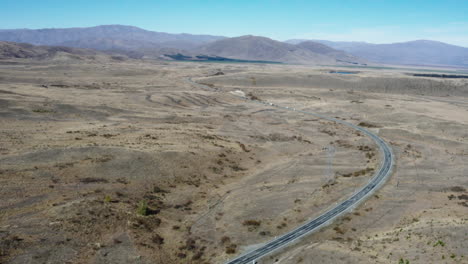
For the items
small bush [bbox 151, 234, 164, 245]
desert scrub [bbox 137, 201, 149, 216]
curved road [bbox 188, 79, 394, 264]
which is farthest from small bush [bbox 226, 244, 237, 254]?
desert scrub [bbox 137, 201, 149, 216]

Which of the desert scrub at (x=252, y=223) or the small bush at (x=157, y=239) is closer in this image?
the small bush at (x=157, y=239)

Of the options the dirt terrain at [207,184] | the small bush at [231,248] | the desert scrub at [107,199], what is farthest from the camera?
the desert scrub at [107,199]

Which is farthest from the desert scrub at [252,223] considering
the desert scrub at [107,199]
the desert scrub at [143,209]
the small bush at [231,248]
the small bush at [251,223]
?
the desert scrub at [107,199]

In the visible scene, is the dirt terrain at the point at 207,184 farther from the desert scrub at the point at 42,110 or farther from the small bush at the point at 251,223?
the desert scrub at the point at 42,110

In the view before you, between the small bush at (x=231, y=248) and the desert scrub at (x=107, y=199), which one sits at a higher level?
the desert scrub at (x=107, y=199)

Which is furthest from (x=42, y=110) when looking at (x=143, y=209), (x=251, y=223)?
(x=251, y=223)

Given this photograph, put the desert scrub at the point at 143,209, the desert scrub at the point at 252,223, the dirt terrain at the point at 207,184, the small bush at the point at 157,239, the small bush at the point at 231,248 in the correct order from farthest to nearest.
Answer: the desert scrub at the point at 143,209
the desert scrub at the point at 252,223
the small bush at the point at 157,239
the small bush at the point at 231,248
the dirt terrain at the point at 207,184

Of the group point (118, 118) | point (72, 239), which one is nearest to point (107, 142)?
point (118, 118)

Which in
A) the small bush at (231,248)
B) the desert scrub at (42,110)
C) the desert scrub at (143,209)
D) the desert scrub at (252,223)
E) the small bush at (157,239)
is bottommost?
the small bush at (157,239)

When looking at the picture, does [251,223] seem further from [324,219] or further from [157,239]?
[157,239]
